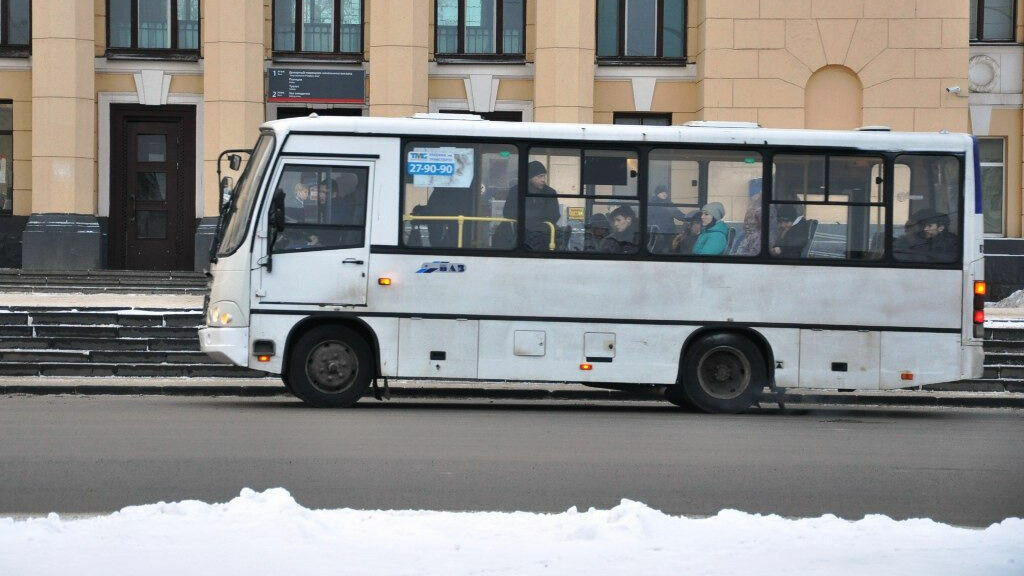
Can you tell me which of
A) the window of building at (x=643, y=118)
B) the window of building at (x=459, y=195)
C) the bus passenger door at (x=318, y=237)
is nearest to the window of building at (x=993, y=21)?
the window of building at (x=643, y=118)

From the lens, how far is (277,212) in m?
14.3

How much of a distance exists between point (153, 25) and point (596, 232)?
53.4ft

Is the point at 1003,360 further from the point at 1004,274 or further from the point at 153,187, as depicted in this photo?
the point at 153,187

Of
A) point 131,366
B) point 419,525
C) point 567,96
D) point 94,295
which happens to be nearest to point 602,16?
point 567,96

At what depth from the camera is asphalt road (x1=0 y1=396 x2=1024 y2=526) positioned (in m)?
8.60

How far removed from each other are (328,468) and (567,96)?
18.9 meters

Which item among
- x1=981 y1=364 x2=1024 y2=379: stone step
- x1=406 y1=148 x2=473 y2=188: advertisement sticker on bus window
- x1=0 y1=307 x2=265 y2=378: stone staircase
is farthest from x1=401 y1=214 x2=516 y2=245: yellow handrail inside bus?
x1=981 y1=364 x2=1024 y2=379: stone step

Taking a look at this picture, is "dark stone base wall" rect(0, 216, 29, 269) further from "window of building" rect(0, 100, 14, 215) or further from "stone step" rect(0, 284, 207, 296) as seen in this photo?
"stone step" rect(0, 284, 207, 296)

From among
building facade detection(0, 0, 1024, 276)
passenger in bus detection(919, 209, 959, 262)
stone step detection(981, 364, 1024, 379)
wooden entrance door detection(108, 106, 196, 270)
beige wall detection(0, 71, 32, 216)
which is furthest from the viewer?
wooden entrance door detection(108, 106, 196, 270)

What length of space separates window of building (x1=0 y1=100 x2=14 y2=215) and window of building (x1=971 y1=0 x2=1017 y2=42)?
18588 millimetres

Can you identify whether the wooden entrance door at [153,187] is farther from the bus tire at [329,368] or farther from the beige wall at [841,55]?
the bus tire at [329,368]

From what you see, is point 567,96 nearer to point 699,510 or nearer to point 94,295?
point 94,295

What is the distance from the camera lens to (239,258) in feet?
46.9

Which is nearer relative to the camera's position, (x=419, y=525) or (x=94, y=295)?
(x=419, y=525)
